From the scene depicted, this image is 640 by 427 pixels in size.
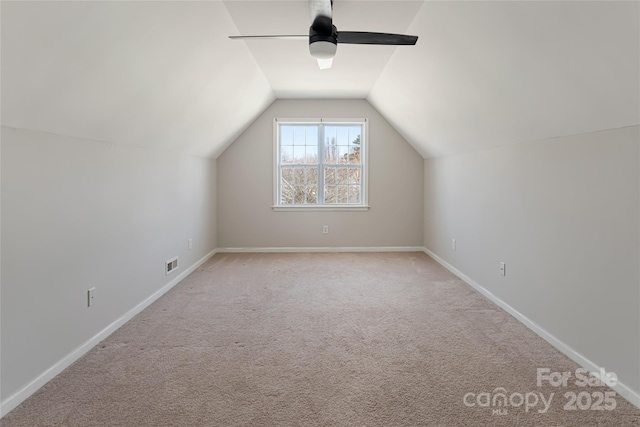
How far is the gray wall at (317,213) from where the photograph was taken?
550cm

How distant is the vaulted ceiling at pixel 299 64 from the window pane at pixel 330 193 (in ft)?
6.75

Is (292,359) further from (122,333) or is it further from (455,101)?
(455,101)

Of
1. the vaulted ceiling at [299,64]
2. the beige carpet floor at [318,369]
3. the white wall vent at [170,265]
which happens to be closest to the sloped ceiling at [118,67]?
the vaulted ceiling at [299,64]

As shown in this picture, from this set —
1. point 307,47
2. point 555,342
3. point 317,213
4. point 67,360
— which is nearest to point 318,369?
point 67,360

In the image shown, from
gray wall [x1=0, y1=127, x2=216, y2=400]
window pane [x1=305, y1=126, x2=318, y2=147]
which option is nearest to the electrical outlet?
gray wall [x1=0, y1=127, x2=216, y2=400]

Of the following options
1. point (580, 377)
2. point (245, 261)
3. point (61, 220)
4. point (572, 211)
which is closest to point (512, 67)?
point (572, 211)

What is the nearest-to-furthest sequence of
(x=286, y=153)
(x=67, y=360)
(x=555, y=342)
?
(x=67, y=360) → (x=555, y=342) → (x=286, y=153)

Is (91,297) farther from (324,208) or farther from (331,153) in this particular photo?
(331,153)

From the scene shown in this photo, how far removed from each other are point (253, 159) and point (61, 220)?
352cm

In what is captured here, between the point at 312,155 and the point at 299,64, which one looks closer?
the point at 299,64

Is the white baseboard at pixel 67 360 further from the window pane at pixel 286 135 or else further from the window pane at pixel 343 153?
the window pane at pixel 343 153

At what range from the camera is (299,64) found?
379 centimetres

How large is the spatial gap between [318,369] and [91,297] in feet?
5.31

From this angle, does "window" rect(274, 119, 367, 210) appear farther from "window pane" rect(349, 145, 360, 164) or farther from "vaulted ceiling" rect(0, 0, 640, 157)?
"vaulted ceiling" rect(0, 0, 640, 157)
